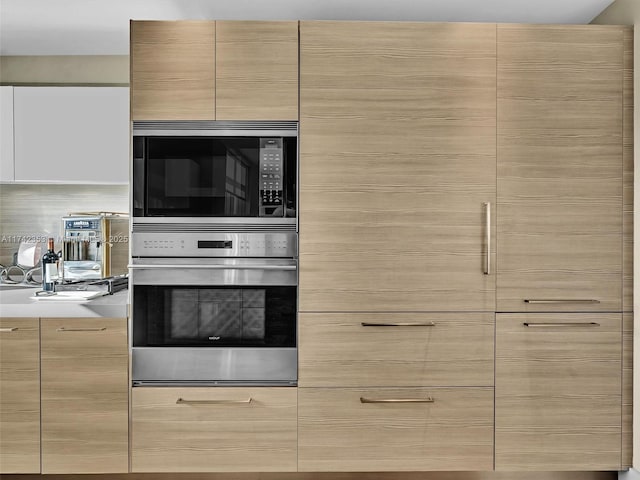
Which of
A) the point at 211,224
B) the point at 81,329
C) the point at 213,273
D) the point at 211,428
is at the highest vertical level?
the point at 211,224

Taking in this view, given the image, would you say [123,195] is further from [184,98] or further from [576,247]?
[576,247]

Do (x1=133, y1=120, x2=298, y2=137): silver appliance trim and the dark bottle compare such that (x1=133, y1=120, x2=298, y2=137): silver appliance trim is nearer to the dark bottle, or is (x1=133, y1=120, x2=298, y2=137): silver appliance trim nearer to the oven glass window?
the oven glass window

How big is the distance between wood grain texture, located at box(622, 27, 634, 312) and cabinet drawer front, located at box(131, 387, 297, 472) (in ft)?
5.09

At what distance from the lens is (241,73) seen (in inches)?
91.6

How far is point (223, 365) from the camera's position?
237 centimetres

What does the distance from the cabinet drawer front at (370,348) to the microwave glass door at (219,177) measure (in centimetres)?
55

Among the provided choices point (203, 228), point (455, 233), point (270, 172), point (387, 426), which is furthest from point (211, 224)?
point (387, 426)

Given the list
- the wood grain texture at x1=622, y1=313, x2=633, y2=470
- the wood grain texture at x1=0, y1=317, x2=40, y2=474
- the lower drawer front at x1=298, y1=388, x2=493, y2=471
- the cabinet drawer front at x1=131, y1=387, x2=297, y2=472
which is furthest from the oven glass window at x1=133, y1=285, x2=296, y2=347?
the wood grain texture at x1=622, y1=313, x2=633, y2=470

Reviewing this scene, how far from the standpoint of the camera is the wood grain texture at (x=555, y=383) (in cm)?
237

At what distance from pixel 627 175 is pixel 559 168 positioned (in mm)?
301

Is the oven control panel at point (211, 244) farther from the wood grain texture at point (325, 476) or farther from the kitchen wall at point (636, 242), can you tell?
the kitchen wall at point (636, 242)

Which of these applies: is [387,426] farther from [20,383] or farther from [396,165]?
[20,383]

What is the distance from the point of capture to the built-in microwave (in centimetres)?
234

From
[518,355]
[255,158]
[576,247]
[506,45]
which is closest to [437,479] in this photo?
[518,355]
